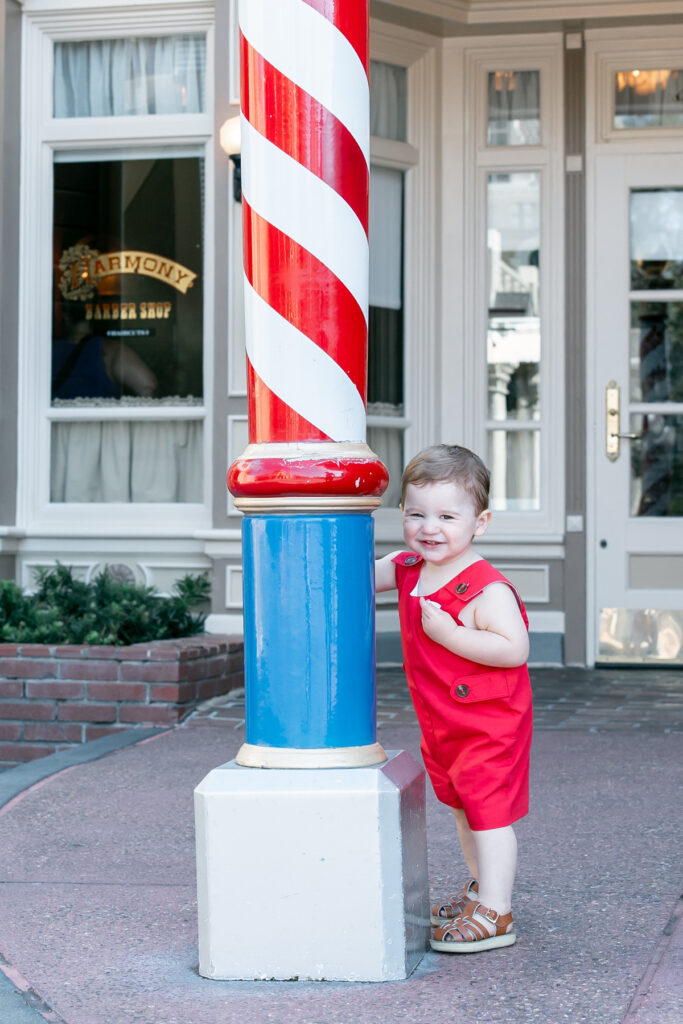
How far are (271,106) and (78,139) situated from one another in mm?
4985

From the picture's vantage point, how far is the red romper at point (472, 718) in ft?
8.45

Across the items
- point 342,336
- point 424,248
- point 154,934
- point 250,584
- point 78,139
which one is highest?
point 78,139

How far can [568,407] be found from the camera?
280 inches

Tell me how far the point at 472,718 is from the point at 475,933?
428mm

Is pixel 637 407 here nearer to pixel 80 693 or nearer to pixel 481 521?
pixel 80 693

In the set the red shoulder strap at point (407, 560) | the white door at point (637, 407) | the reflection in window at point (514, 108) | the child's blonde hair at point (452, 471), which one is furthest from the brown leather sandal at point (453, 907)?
the reflection in window at point (514, 108)

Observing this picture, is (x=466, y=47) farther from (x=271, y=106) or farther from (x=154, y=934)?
(x=154, y=934)

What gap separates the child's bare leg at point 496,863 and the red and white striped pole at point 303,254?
0.73m

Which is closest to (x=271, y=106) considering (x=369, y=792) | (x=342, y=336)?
(x=342, y=336)

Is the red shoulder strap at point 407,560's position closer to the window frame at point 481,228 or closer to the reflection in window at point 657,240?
the window frame at point 481,228

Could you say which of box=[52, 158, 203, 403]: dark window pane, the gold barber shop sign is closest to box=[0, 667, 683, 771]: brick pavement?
box=[52, 158, 203, 403]: dark window pane

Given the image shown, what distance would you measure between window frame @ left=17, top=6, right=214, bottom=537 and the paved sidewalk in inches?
94.5

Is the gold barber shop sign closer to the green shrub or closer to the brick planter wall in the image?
the green shrub

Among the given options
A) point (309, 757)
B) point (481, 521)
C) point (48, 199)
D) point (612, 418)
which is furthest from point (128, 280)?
point (309, 757)
